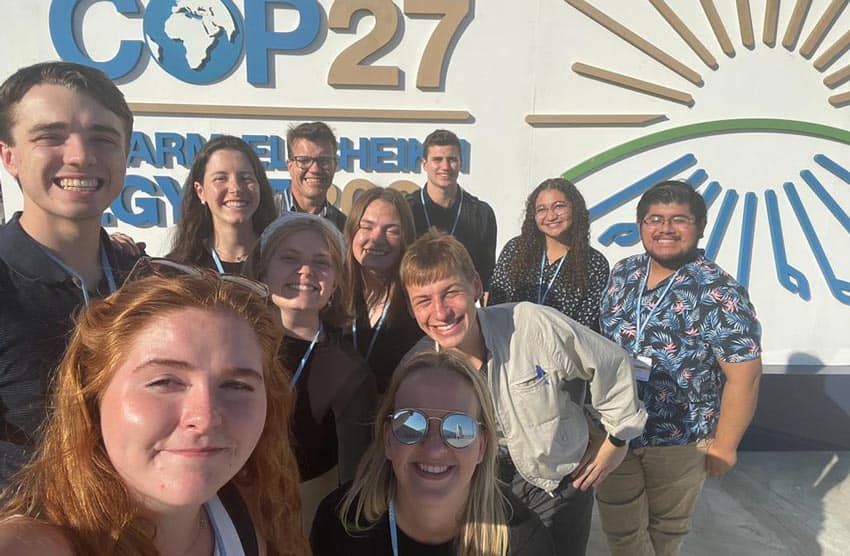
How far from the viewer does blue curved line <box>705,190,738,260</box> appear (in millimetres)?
2551

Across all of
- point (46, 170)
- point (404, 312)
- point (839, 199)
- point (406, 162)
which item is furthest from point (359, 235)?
point (839, 199)

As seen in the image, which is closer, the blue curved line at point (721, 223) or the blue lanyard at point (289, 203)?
the blue lanyard at point (289, 203)

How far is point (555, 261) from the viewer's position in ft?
7.73

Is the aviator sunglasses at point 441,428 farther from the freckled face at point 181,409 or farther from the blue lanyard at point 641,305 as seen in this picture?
the blue lanyard at point 641,305

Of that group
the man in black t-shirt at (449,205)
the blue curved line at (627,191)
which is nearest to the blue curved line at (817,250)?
the blue curved line at (627,191)

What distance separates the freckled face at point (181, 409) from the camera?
727 mm

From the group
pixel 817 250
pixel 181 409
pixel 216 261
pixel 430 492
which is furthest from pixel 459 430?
pixel 817 250

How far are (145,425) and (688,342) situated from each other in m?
1.80

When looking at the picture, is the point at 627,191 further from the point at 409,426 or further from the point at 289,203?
the point at 409,426

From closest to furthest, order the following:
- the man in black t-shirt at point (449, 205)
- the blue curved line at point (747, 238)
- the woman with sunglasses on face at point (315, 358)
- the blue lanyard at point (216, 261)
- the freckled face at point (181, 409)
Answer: the freckled face at point (181, 409)
the woman with sunglasses on face at point (315, 358)
the blue lanyard at point (216, 261)
the man in black t-shirt at point (449, 205)
the blue curved line at point (747, 238)

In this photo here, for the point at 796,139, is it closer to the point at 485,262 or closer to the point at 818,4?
the point at 818,4

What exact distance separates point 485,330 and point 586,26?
1713 millimetres

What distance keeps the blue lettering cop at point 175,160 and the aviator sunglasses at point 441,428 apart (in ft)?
5.19

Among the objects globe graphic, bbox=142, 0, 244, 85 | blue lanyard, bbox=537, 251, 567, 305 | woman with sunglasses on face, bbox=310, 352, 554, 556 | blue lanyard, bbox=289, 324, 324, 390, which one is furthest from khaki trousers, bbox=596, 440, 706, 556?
globe graphic, bbox=142, 0, 244, 85
